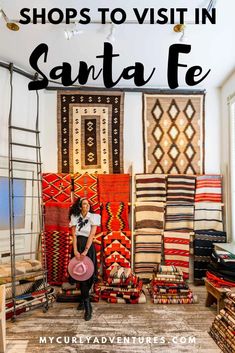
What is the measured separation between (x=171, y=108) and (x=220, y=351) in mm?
3538

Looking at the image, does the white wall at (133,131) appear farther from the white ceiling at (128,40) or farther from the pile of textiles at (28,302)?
the pile of textiles at (28,302)

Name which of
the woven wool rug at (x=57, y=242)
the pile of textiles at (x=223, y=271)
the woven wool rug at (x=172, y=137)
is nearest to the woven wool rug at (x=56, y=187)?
the woven wool rug at (x=57, y=242)

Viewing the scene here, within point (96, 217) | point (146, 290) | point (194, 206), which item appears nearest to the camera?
point (96, 217)

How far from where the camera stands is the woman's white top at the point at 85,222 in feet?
12.2

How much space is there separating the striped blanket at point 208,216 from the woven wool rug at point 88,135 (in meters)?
1.41

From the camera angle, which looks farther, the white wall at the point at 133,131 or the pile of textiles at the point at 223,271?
the white wall at the point at 133,131

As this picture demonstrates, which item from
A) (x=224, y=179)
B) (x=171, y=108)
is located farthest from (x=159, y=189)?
(x=171, y=108)

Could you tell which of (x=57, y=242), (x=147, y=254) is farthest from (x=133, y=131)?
(x=57, y=242)

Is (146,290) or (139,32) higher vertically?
(139,32)

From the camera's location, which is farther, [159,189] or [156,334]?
[159,189]

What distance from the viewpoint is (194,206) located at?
15.7ft

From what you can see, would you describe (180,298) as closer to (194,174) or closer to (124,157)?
(194,174)

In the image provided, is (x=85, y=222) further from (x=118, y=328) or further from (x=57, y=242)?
(x=118, y=328)

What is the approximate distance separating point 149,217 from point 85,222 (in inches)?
53.5
